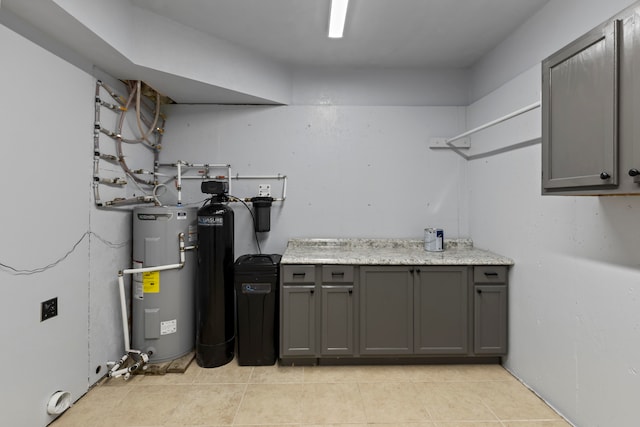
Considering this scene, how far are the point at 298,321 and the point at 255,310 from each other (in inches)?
14.9

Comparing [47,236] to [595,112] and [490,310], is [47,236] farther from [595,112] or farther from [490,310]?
[490,310]

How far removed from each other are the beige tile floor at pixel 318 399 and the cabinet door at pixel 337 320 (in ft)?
0.63

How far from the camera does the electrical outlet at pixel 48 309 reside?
5.84ft

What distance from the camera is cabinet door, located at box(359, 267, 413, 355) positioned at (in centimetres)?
251

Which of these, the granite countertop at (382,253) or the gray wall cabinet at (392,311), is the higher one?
the granite countertop at (382,253)

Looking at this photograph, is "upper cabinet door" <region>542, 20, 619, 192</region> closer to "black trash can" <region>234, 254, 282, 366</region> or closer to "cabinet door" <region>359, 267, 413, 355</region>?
"cabinet door" <region>359, 267, 413, 355</region>

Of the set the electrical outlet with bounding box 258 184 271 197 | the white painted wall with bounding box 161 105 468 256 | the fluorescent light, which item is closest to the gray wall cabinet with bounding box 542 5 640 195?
the fluorescent light

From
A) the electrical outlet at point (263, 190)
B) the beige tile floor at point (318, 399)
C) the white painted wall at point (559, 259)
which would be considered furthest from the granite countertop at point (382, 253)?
the beige tile floor at point (318, 399)

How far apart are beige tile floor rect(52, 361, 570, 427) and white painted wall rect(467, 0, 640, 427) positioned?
1.00ft

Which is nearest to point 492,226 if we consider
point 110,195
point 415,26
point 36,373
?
point 415,26

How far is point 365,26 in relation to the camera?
240cm

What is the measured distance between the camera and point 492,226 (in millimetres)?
2744

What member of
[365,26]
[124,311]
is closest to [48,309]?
[124,311]

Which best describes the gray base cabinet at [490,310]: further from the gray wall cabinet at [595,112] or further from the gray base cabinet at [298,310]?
the gray base cabinet at [298,310]
